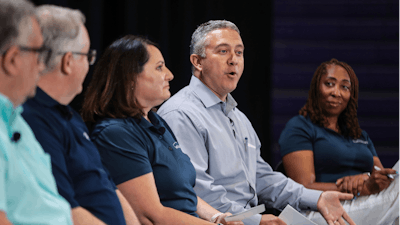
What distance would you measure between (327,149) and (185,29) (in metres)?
1.40

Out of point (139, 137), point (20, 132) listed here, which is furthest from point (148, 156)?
point (20, 132)

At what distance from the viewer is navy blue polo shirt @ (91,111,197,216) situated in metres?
1.32

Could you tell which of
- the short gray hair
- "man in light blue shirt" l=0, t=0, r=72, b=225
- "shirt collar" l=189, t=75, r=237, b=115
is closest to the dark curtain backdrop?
the short gray hair

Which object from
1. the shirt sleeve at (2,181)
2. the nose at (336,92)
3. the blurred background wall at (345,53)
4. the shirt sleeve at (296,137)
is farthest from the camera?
the blurred background wall at (345,53)

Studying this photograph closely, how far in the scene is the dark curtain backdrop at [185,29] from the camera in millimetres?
2941

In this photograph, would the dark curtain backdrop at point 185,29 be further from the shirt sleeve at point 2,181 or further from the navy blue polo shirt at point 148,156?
the shirt sleeve at point 2,181

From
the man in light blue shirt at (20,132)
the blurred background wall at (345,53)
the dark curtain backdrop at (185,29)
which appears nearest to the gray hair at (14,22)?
the man in light blue shirt at (20,132)

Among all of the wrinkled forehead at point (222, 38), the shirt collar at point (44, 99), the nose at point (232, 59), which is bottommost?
the nose at point (232, 59)

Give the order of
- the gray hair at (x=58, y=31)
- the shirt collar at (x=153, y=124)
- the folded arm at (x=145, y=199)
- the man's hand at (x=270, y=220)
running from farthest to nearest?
1. the man's hand at (x=270, y=220)
2. the shirt collar at (x=153, y=124)
3. the folded arm at (x=145, y=199)
4. the gray hair at (x=58, y=31)

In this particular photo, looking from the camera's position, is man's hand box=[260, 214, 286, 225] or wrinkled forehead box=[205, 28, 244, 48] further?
wrinkled forehead box=[205, 28, 244, 48]

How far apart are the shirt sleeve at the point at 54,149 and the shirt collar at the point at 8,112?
156 millimetres

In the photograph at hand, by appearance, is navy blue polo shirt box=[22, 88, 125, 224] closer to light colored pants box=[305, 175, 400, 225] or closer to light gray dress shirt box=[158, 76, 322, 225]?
light gray dress shirt box=[158, 76, 322, 225]

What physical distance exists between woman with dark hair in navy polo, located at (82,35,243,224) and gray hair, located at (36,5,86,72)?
392 mm

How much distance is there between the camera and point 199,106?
78.3 inches
